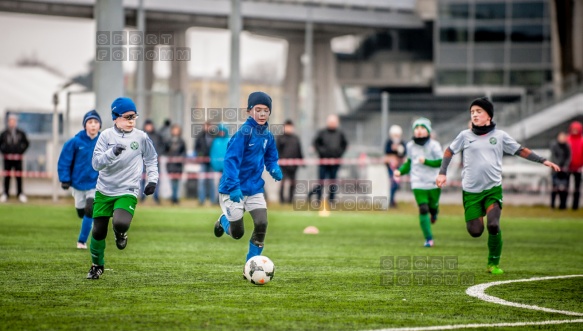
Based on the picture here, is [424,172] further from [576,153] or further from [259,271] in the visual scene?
[576,153]

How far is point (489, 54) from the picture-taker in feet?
204

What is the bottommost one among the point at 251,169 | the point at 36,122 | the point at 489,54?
the point at 251,169

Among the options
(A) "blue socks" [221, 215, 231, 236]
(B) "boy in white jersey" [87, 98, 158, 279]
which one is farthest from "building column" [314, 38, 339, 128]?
(B) "boy in white jersey" [87, 98, 158, 279]

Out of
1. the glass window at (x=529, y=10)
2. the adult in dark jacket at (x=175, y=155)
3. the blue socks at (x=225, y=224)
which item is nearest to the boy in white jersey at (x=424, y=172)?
the blue socks at (x=225, y=224)

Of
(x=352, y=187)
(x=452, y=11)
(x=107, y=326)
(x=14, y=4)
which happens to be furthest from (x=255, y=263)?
(x=452, y=11)

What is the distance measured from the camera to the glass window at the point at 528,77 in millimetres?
61844

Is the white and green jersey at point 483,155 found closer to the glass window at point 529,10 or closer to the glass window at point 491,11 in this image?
the glass window at point 529,10

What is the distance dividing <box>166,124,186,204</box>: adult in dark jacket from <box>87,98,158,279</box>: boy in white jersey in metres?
16.6

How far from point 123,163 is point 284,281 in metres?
2.27

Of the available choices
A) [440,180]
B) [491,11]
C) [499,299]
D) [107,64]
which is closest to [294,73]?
[491,11]

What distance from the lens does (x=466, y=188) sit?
12.7m

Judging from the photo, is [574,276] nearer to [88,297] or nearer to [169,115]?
[88,297]

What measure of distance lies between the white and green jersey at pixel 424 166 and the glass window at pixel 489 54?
46.9 m

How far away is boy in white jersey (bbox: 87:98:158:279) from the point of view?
11.2 metres
